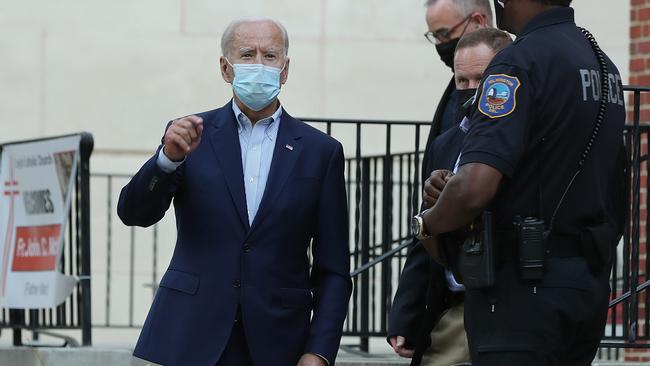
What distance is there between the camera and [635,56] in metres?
8.96

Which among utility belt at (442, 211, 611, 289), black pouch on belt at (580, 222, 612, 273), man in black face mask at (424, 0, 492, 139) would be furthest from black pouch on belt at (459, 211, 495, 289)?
man in black face mask at (424, 0, 492, 139)

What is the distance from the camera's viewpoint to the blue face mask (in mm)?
4570

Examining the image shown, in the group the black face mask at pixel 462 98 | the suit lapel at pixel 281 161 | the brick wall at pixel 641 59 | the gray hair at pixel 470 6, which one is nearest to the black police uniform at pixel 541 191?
the suit lapel at pixel 281 161

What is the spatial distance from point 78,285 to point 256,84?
392 centimetres

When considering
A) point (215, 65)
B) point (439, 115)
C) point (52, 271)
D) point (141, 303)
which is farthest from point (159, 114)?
point (439, 115)

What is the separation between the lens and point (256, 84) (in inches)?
180

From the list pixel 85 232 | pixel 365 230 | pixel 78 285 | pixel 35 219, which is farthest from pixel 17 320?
pixel 365 230

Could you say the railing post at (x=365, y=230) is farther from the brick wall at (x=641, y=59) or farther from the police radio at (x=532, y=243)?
the police radio at (x=532, y=243)

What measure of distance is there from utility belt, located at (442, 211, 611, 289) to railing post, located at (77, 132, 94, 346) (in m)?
4.19

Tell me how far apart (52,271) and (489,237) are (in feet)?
14.8

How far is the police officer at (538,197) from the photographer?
3930 millimetres

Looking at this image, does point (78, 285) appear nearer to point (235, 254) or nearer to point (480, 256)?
point (235, 254)

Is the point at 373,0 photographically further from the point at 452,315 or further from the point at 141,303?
the point at 452,315

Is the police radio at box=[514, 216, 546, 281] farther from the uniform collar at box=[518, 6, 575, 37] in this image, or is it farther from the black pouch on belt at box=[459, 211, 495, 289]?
the uniform collar at box=[518, 6, 575, 37]
